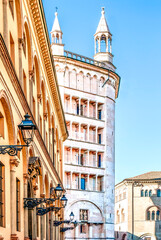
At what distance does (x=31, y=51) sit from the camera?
2214 cm

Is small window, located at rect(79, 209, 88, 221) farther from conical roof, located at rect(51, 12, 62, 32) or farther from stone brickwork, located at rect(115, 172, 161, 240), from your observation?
stone brickwork, located at rect(115, 172, 161, 240)

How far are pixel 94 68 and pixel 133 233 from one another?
39024 mm

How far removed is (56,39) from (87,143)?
46.6 feet

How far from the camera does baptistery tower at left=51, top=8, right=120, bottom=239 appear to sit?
208 feet

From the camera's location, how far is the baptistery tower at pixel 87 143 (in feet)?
208

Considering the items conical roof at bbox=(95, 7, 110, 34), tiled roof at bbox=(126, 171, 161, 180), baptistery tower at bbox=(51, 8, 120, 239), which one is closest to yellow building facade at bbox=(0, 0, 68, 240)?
baptistery tower at bbox=(51, 8, 120, 239)

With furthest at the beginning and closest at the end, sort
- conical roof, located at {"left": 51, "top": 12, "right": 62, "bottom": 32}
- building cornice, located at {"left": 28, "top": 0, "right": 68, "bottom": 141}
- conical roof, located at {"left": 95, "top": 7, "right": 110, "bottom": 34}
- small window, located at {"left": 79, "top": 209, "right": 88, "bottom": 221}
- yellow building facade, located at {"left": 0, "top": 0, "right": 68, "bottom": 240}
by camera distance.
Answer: conical roof, located at {"left": 95, "top": 7, "right": 110, "bottom": 34}
conical roof, located at {"left": 51, "top": 12, "right": 62, "bottom": 32}
small window, located at {"left": 79, "top": 209, "right": 88, "bottom": 221}
building cornice, located at {"left": 28, "top": 0, "right": 68, "bottom": 141}
yellow building facade, located at {"left": 0, "top": 0, "right": 68, "bottom": 240}

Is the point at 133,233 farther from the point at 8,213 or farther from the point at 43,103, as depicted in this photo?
the point at 8,213

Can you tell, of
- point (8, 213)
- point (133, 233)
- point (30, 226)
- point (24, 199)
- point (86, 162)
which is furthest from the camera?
point (133, 233)

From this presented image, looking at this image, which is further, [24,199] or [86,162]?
[86,162]

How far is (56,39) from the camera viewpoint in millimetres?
66000

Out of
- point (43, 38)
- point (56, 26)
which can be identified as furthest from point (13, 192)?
point (56, 26)

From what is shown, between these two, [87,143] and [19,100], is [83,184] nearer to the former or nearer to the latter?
[87,143]

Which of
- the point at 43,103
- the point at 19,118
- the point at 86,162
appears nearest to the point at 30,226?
the point at 19,118
